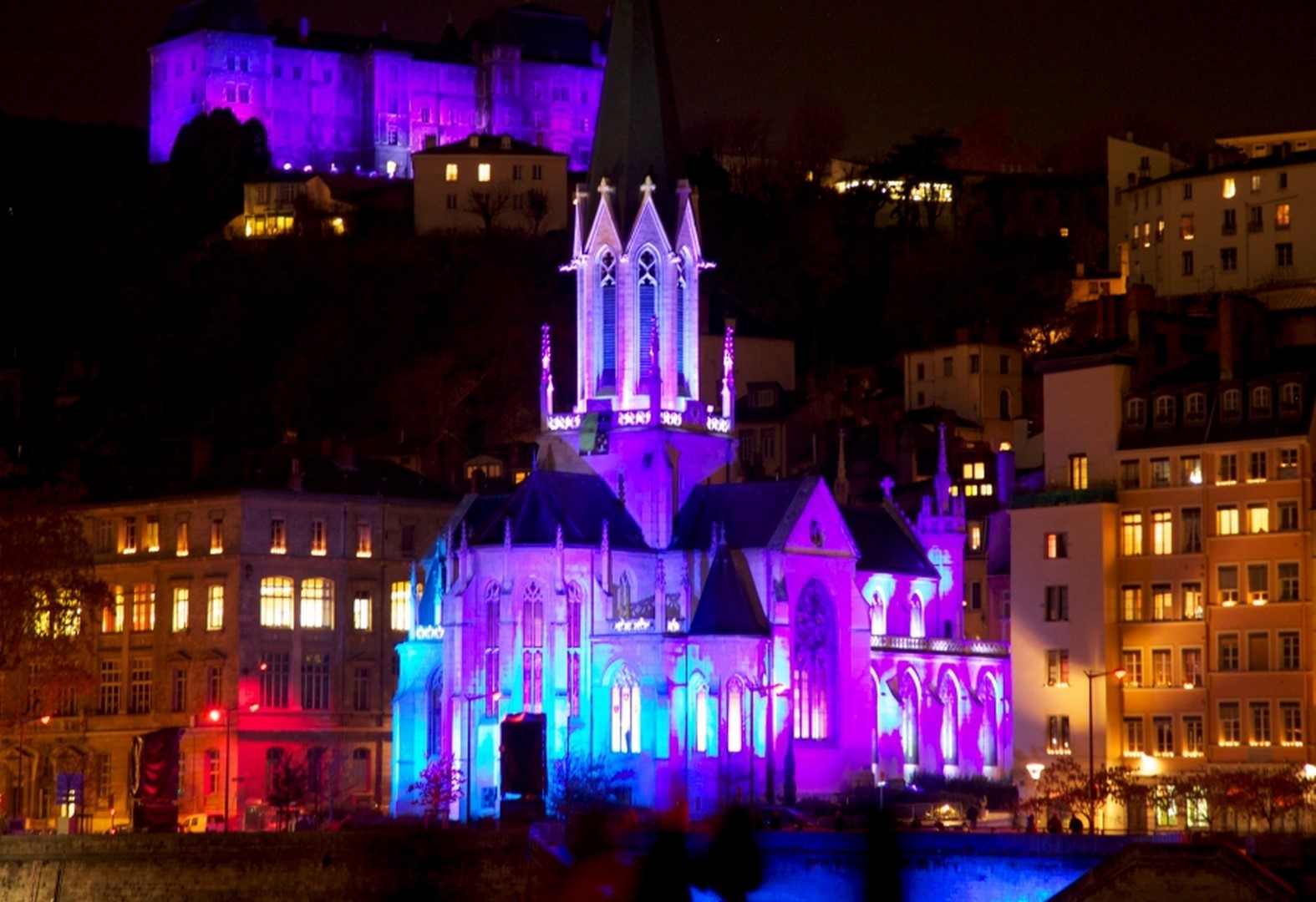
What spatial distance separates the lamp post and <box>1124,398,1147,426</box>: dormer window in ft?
126

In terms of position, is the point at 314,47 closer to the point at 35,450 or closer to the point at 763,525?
the point at 35,450

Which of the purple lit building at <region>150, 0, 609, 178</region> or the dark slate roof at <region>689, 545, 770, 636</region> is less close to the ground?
the purple lit building at <region>150, 0, 609, 178</region>

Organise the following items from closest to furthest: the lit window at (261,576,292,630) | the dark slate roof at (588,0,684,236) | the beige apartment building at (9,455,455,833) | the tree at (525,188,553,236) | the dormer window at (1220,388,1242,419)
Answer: the dormer window at (1220,388,1242,419) < the dark slate roof at (588,0,684,236) < the beige apartment building at (9,455,455,833) < the lit window at (261,576,292,630) < the tree at (525,188,553,236)

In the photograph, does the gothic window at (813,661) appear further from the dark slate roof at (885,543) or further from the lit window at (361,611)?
the lit window at (361,611)

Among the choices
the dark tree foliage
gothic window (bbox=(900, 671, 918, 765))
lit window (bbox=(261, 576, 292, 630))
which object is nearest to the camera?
gothic window (bbox=(900, 671, 918, 765))

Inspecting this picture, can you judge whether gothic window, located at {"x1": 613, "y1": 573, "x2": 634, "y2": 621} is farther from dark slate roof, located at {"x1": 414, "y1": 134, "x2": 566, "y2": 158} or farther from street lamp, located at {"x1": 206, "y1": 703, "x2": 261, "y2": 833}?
dark slate roof, located at {"x1": 414, "y1": 134, "x2": 566, "y2": 158}

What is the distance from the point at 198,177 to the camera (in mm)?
173375

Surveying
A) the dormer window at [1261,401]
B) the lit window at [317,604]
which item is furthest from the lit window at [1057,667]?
the lit window at [317,604]

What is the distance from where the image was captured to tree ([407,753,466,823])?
83.0 metres

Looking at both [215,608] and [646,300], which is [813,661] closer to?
[646,300]

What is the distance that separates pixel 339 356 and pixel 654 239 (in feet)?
179

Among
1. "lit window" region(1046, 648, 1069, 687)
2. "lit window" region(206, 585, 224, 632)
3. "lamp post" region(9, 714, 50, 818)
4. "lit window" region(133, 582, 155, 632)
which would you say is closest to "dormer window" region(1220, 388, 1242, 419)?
"lit window" region(1046, 648, 1069, 687)

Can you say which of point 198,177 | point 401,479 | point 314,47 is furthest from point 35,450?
point 314,47

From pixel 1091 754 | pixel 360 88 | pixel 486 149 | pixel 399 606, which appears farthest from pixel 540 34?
pixel 1091 754
